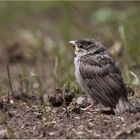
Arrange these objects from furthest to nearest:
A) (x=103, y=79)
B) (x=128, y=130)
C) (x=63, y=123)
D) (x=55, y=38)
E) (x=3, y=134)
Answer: (x=55, y=38)
(x=103, y=79)
(x=63, y=123)
(x=3, y=134)
(x=128, y=130)

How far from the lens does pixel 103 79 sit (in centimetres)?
666

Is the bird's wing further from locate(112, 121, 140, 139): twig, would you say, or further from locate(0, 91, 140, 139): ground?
locate(112, 121, 140, 139): twig

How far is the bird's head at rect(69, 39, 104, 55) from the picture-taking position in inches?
283

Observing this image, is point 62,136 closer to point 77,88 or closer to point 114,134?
point 114,134

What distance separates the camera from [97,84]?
6.68m

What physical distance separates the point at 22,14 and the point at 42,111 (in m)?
6.08

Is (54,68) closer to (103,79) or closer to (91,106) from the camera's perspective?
(91,106)

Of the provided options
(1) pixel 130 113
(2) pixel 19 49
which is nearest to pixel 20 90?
(1) pixel 130 113

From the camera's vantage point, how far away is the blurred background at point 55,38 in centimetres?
808

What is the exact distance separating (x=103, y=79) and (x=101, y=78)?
0.12 ft

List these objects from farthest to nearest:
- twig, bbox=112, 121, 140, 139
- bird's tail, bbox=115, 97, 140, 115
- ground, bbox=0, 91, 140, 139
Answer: bird's tail, bbox=115, 97, 140, 115
ground, bbox=0, 91, 140, 139
twig, bbox=112, 121, 140, 139

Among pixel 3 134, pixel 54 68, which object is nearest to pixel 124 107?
pixel 3 134

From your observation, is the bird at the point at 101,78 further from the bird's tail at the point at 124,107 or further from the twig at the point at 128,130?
the twig at the point at 128,130

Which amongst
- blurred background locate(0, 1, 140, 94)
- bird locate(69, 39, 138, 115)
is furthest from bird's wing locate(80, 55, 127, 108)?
blurred background locate(0, 1, 140, 94)
